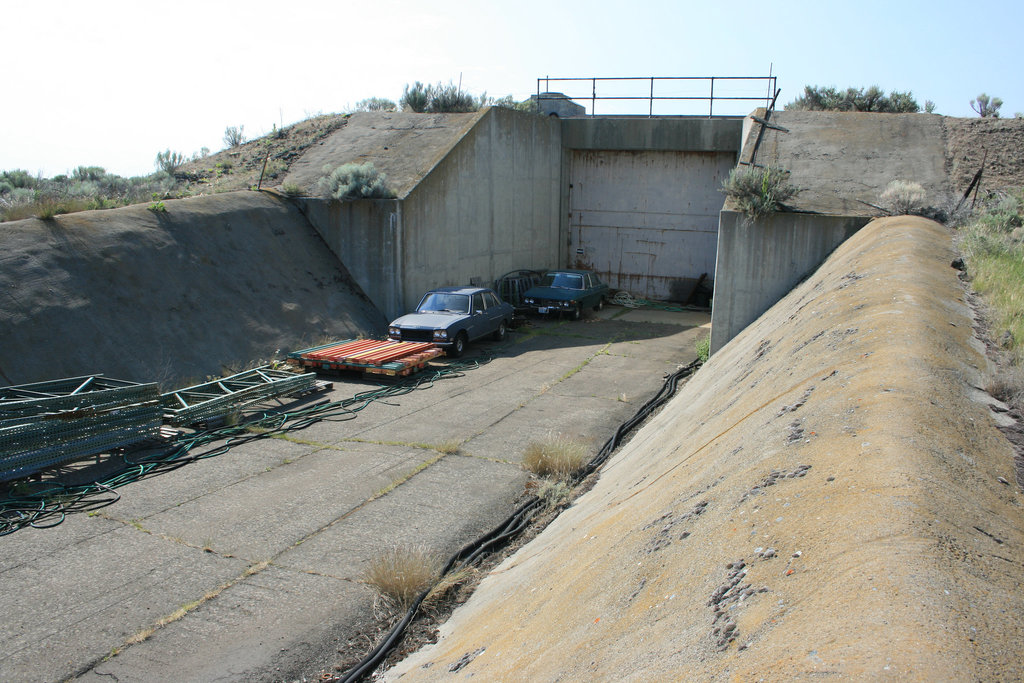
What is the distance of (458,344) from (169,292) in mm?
6566

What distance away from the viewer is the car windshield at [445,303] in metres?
18.1

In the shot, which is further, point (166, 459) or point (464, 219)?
point (464, 219)

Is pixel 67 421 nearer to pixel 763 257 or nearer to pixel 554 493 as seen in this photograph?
pixel 554 493

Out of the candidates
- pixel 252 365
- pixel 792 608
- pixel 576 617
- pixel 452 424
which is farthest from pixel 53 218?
pixel 792 608

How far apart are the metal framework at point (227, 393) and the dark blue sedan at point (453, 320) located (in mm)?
3604

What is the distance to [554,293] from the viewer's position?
2286cm

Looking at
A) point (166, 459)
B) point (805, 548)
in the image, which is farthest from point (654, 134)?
point (805, 548)

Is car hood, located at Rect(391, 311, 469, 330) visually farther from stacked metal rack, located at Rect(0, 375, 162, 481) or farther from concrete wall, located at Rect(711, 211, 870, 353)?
stacked metal rack, located at Rect(0, 375, 162, 481)

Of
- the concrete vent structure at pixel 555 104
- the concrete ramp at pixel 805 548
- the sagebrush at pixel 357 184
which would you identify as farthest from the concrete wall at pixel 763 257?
the concrete vent structure at pixel 555 104

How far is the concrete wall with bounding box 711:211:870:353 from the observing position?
14.7 meters

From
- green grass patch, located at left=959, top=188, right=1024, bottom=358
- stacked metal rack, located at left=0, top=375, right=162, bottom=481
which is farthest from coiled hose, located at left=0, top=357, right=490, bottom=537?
green grass patch, located at left=959, top=188, right=1024, bottom=358

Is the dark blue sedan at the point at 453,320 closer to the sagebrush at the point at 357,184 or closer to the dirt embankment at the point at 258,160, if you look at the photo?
the sagebrush at the point at 357,184

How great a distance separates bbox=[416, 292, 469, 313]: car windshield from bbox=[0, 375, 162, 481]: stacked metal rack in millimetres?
8083

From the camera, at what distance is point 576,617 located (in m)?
4.38
